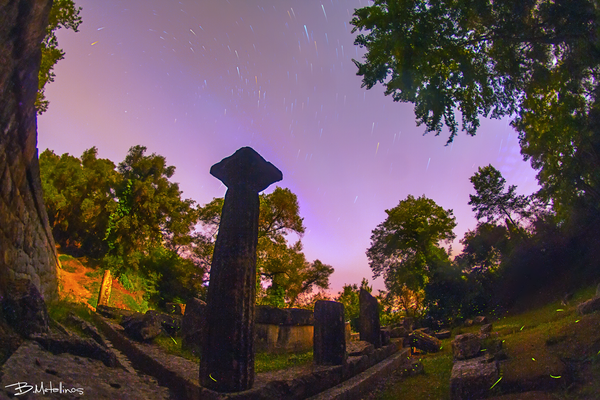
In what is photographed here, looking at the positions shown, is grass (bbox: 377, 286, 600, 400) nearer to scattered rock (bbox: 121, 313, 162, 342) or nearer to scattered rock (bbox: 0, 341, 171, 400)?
Answer: scattered rock (bbox: 0, 341, 171, 400)

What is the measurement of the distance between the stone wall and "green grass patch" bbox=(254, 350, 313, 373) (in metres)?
4.30

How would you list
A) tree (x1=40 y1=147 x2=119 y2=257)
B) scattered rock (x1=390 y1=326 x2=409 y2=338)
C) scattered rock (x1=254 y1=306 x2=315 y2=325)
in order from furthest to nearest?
tree (x1=40 y1=147 x2=119 y2=257) < scattered rock (x1=390 y1=326 x2=409 y2=338) < scattered rock (x1=254 y1=306 x2=315 y2=325)

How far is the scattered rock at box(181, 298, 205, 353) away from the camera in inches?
260

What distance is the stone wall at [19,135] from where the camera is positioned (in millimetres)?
3764

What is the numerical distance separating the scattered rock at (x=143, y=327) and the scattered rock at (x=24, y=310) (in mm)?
2474

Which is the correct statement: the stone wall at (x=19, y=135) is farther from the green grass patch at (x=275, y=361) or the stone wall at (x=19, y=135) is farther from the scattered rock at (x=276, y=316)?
the scattered rock at (x=276, y=316)

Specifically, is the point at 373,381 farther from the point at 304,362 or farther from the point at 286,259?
the point at 286,259

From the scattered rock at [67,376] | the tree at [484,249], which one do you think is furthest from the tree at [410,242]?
the scattered rock at [67,376]

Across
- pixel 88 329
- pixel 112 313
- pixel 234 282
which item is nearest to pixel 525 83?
pixel 234 282

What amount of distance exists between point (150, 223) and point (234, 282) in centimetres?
1724

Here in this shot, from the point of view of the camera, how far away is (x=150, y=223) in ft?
61.1

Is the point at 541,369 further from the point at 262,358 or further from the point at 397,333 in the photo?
the point at 397,333

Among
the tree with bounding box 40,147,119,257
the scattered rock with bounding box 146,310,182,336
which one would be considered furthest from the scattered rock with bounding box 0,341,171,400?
the tree with bounding box 40,147,119,257

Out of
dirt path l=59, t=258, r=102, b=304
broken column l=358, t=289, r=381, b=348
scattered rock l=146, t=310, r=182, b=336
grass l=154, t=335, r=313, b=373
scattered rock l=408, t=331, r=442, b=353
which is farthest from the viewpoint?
dirt path l=59, t=258, r=102, b=304
